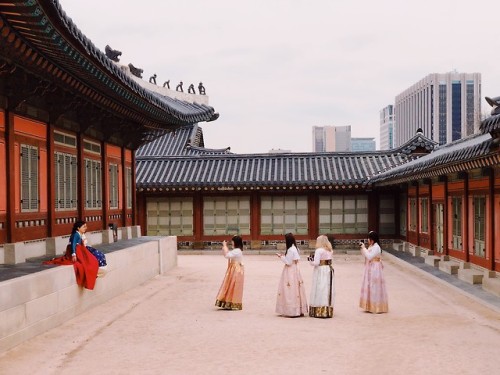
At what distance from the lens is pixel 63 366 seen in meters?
8.71

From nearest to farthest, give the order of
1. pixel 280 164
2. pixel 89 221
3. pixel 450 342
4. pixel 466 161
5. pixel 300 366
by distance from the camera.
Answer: pixel 300 366 → pixel 450 342 → pixel 466 161 → pixel 89 221 → pixel 280 164

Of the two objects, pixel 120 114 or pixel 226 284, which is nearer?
pixel 226 284

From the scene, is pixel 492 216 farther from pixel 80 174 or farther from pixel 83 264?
pixel 80 174

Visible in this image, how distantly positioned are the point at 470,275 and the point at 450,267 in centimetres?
202

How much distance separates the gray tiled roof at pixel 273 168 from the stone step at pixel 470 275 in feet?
40.4

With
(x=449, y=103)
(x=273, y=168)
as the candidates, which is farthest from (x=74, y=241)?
(x=449, y=103)

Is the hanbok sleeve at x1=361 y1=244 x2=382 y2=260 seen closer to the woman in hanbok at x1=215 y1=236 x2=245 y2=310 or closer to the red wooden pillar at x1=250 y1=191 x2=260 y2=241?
the woman in hanbok at x1=215 y1=236 x2=245 y2=310

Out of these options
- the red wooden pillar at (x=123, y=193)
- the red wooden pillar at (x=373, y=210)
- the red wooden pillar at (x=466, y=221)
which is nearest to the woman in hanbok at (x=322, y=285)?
the red wooden pillar at (x=466, y=221)

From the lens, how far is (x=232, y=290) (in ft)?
43.5

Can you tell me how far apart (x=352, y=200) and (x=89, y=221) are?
15.9 meters

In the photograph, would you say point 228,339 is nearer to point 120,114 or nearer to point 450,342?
point 450,342

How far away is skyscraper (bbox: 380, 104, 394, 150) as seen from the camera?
143 meters

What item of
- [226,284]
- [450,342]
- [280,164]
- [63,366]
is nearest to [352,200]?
[280,164]

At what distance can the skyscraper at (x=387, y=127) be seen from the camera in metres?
143
